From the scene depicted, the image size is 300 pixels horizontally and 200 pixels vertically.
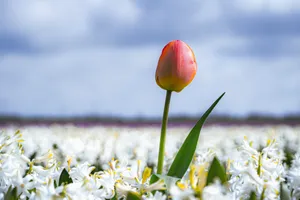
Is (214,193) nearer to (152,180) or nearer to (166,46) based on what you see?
(152,180)

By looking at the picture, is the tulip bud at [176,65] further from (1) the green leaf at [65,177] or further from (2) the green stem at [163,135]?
(1) the green leaf at [65,177]

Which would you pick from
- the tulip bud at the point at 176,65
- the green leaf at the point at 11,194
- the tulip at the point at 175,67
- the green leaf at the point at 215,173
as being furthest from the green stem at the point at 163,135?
the green leaf at the point at 11,194

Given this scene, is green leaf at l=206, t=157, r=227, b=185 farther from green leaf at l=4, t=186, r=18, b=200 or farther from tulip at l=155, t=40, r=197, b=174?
green leaf at l=4, t=186, r=18, b=200

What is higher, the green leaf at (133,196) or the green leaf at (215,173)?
the green leaf at (215,173)

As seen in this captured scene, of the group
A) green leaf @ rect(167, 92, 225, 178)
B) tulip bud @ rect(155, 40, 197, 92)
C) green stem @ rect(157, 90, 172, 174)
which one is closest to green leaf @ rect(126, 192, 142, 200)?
green leaf @ rect(167, 92, 225, 178)

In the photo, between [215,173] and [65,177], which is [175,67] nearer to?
[215,173]

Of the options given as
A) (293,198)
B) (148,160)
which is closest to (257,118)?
(148,160)

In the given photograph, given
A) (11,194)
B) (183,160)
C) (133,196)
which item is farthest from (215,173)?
(11,194)
